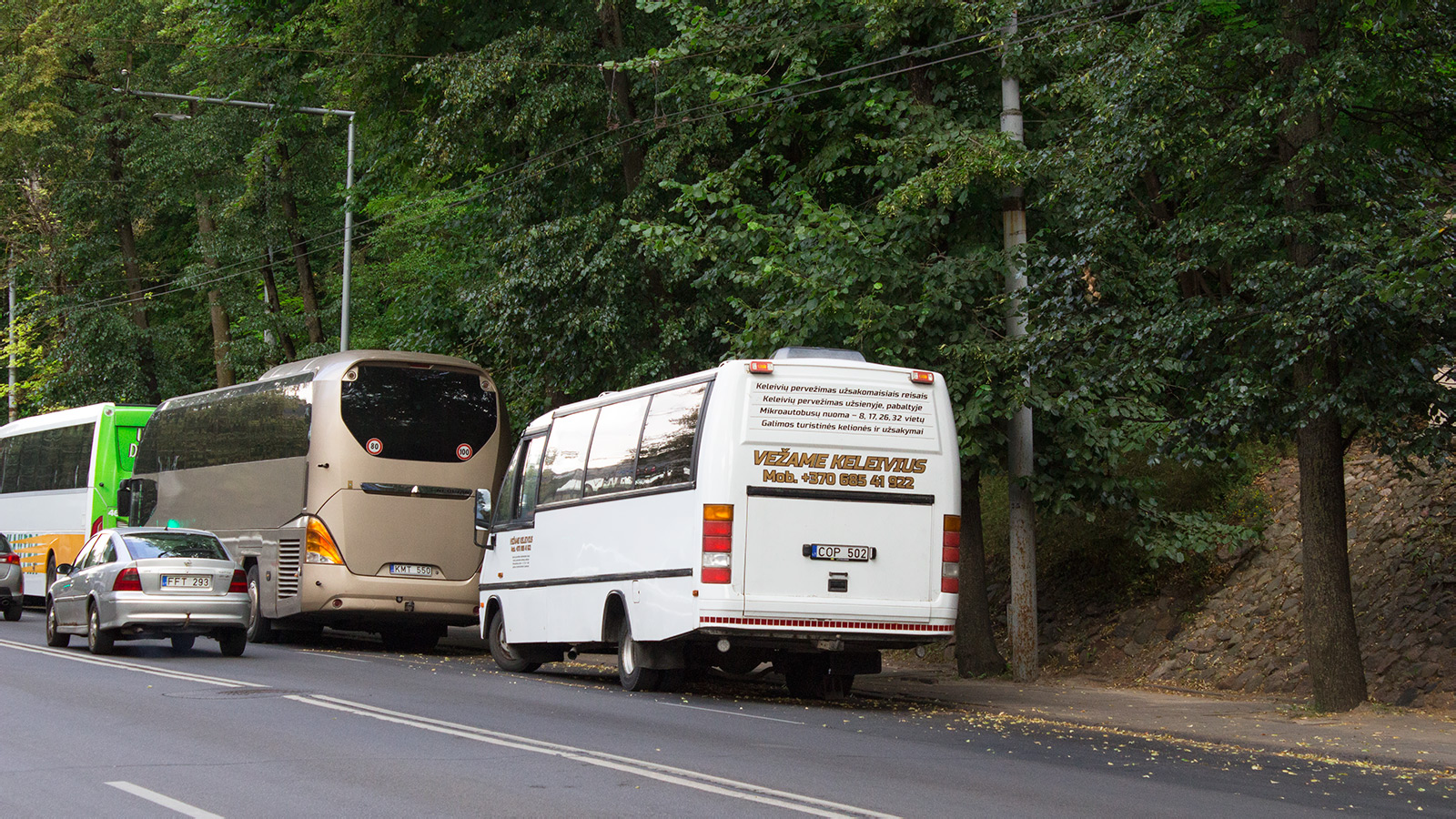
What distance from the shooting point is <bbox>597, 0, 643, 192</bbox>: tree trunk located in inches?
845

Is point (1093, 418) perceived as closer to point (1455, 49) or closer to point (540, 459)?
point (1455, 49)

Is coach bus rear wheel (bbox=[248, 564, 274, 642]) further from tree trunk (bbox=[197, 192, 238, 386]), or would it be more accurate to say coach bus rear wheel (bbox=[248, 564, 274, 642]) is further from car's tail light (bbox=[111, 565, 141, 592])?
tree trunk (bbox=[197, 192, 238, 386])

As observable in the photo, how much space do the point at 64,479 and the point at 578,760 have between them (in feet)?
76.6

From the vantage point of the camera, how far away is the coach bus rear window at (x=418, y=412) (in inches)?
821

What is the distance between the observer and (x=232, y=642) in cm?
1848

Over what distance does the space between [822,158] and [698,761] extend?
10037 millimetres

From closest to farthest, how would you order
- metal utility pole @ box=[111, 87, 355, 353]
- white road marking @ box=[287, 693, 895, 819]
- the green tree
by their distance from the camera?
white road marking @ box=[287, 693, 895, 819]
the green tree
metal utility pole @ box=[111, 87, 355, 353]

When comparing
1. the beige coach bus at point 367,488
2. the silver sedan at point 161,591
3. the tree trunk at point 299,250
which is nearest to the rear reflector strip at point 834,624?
the silver sedan at point 161,591

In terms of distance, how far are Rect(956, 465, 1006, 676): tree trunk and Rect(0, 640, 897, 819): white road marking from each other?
26.2ft

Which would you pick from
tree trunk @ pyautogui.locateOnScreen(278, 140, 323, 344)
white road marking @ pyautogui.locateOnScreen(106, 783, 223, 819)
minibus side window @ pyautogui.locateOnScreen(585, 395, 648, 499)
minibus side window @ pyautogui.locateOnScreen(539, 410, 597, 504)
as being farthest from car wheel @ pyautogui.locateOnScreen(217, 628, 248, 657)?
tree trunk @ pyautogui.locateOnScreen(278, 140, 323, 344)

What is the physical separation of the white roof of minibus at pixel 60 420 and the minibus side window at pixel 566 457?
1454 centimetres

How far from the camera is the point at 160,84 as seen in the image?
3978 cm

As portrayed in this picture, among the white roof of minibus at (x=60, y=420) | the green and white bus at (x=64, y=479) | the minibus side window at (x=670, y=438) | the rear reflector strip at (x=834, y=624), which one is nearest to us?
the rear reflector strip at (x=834, y=624)

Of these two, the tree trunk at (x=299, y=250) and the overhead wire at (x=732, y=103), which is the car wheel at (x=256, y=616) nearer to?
the overhead wire at (x=732, y=103)
